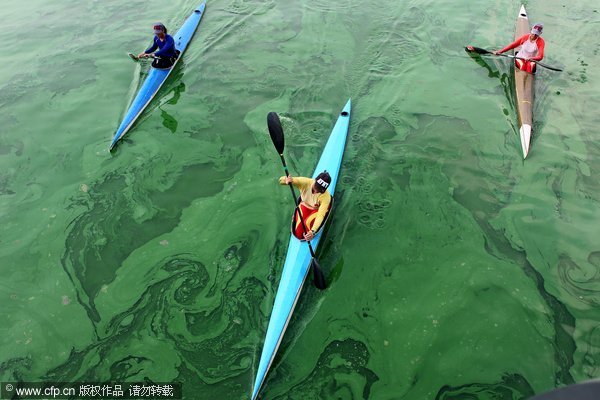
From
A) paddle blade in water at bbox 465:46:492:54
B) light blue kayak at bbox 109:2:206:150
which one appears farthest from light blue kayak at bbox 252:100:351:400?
paddle blade in water at bbox 465:46:492:54

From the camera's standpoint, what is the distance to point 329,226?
411 centimetres

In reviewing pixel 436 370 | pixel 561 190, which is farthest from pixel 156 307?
pixel 561 190

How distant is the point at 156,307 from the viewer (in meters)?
3.56

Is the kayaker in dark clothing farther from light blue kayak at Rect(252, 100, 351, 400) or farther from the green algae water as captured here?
light blue kayak at Rect(252, 100, 351, 400)

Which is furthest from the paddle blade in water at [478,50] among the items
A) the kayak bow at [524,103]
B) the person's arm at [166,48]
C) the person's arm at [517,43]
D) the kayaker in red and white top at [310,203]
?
the person's arm at [166,48]

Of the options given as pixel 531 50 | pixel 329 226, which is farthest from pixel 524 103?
pixel 329 226

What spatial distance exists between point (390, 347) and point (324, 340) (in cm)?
59

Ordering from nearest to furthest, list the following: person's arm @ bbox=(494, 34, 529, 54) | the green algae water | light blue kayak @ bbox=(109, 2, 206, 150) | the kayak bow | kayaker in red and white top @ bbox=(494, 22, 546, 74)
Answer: the green algae water
the kayak bow
light blue kayak @ bbox=(109, 2, 206, 150)
kayaker in red and white top @ bbox=(494, 22, 546, 74)
person's arm @ bbox=(494, 34, 529, 54)

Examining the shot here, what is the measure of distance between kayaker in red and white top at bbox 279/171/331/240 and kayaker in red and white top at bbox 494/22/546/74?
14.2ft

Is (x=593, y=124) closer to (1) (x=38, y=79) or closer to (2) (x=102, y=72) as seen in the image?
(2) (x=102, y=72)

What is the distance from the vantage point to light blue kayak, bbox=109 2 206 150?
17.6 feet

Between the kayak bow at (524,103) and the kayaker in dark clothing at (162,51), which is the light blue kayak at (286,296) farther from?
the kayaker in dark clothing at (162,51)

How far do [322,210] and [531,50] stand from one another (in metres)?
4.68

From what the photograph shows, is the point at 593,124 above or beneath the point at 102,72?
beneath
